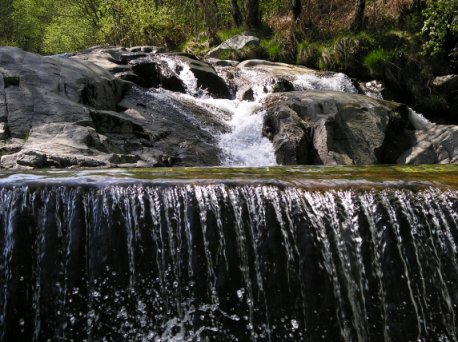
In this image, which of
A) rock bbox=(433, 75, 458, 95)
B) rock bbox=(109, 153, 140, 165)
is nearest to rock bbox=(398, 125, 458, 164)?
rock bbox=(433, 75, 458, 95)

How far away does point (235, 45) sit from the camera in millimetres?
16938

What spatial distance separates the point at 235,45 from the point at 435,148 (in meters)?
8.28

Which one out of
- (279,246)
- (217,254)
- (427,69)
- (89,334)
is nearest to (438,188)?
(279,246)

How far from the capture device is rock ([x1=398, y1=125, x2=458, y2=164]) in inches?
412

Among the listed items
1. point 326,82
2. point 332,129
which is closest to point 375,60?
point 326,82

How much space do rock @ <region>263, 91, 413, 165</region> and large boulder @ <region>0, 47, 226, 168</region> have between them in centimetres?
129

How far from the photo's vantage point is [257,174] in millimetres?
6082

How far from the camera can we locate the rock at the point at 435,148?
10.5 m

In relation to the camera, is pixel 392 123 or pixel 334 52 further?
pixel 334 52

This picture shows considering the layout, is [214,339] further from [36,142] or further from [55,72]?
[55,72]

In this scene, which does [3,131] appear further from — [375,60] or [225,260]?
[375,60]

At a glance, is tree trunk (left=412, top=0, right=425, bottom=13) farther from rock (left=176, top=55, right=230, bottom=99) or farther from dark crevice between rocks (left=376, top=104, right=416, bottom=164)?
rock (left=176, top=55, right=230, bottom=99)

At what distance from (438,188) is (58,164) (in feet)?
15.9

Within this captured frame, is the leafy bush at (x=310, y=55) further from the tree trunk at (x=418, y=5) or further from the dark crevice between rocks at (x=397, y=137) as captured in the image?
the dark crevice between rocks at (x=397, y=137)
